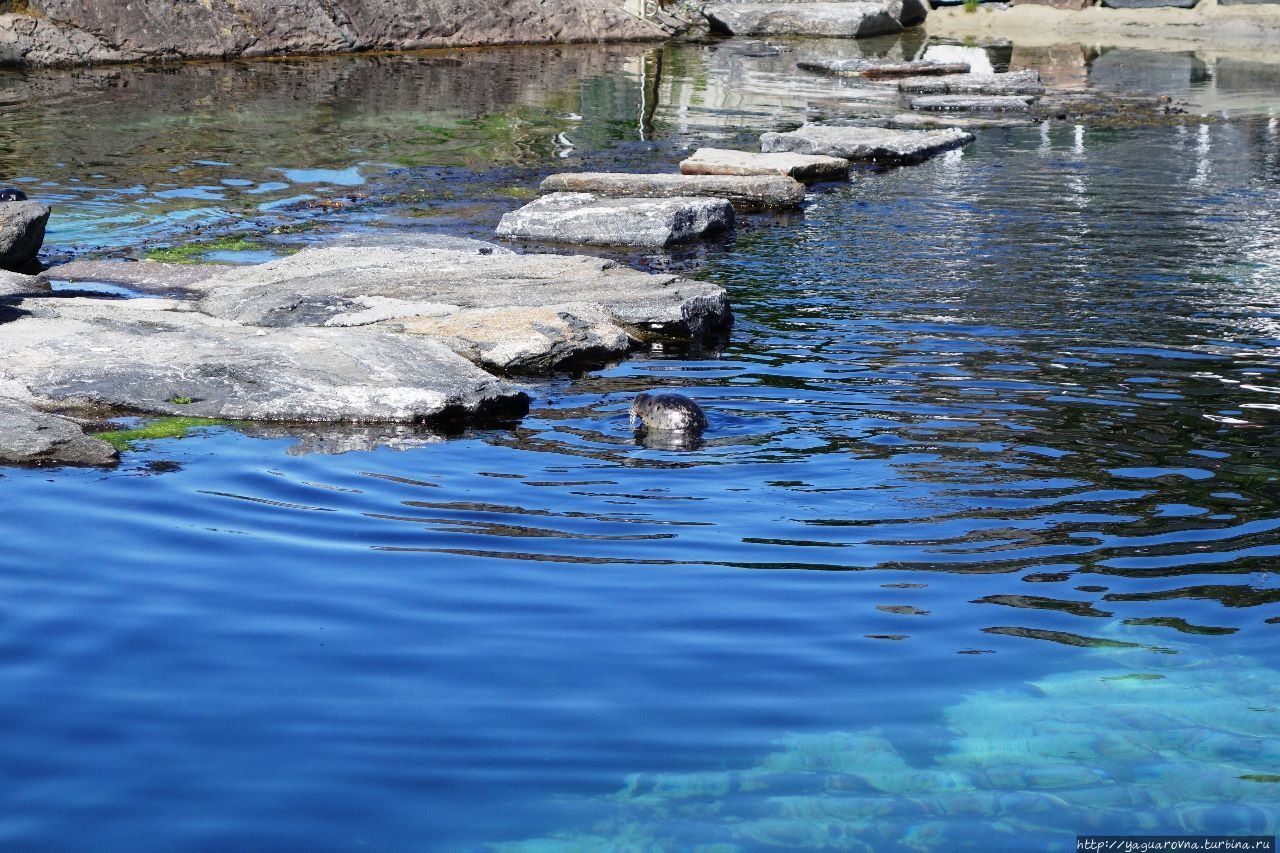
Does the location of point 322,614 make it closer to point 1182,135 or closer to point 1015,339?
point 1015,339

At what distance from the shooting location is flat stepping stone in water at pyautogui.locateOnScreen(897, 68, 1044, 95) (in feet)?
56.1

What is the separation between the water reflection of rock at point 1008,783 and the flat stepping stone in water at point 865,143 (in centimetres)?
975

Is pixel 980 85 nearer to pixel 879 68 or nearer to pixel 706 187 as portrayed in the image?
pixel 879 68

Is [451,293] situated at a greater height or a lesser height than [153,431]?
greater

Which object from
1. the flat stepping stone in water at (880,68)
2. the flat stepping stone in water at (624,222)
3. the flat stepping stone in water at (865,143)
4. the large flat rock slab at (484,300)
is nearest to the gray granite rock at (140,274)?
the large flat rock slab at (484,300)

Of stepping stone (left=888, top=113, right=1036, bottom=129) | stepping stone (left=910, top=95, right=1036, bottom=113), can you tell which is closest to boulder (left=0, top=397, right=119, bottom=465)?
stepping stone (left=888, top=113, right=1036, bottom=129)

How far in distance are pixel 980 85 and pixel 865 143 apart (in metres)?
5.16

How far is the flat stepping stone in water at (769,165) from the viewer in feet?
38.0

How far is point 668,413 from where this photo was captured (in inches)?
213

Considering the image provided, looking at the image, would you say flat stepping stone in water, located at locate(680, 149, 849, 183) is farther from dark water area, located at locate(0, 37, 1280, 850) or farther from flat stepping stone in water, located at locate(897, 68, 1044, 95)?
flat stepping stone in water, located at locate(897, 68, 1044, 95)

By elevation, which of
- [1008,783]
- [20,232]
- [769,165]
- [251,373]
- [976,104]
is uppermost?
[976,104]

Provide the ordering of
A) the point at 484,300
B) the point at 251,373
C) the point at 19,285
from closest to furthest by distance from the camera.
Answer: the point at 251,373 < the point at 484,300 < the point at 19,285

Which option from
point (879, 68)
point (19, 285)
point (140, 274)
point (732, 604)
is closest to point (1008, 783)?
point (732, 604)

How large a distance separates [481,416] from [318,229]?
4519mm
